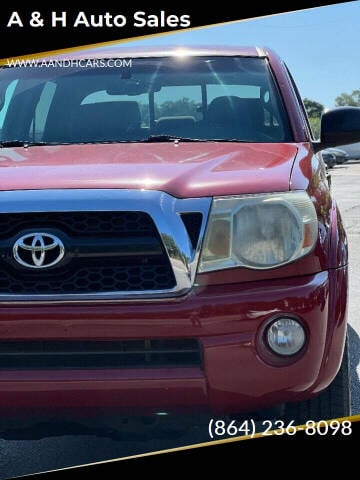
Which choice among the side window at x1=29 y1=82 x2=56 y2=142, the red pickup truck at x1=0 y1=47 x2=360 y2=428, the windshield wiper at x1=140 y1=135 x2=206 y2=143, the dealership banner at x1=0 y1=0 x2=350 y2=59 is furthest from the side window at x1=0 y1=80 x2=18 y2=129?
the red pickup truck at x1=0 y1=47 x2=360 y2=428

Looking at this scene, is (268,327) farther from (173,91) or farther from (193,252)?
(173,91)

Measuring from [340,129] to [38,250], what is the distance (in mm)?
1762

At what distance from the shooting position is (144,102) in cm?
340

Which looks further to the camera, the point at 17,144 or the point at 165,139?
the point at 17,144

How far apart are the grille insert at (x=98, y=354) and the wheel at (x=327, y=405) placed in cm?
48

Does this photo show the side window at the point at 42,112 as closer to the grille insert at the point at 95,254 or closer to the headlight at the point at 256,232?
the grille insert at the point at 95,254

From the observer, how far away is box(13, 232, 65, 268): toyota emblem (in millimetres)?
2070

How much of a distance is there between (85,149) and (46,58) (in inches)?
47.9

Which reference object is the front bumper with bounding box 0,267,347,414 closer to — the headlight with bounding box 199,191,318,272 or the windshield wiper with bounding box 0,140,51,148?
the headlight with bounding box 199,191,318,272

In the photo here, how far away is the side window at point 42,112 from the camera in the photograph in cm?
337

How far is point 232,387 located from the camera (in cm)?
207

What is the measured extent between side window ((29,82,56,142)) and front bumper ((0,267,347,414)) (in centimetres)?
148

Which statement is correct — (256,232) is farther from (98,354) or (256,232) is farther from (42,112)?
(42,112)

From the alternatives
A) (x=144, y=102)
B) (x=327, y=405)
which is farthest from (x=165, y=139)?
(x=327, y=405)
